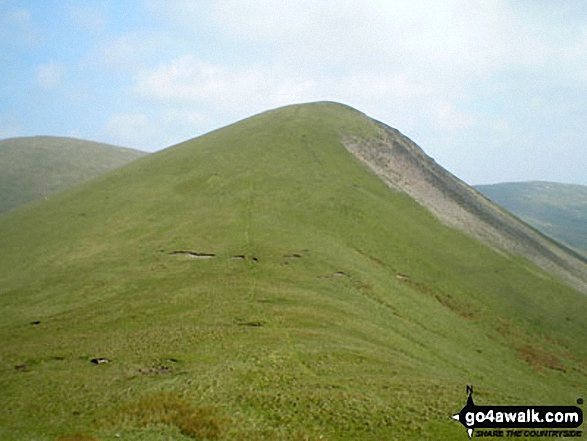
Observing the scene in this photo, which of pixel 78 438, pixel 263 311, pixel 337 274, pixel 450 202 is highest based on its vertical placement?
pixel 450 202

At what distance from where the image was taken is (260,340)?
31.0 meters

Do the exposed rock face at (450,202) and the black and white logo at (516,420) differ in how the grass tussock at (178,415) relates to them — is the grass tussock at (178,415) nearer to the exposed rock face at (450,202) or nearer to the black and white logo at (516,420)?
the black and white logo at (516,420)

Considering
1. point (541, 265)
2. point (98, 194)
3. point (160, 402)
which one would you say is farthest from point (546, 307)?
point (98, 194)

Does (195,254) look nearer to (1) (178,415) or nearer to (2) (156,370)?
(2) (156,370)

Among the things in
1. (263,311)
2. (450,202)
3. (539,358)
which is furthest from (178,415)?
(450,202)

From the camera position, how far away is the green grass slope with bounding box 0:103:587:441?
21.9 metres

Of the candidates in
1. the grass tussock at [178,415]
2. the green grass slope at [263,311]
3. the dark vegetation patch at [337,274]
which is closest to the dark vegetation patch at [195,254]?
the green grass slope at [263,311]

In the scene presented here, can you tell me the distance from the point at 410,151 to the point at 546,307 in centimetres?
5451

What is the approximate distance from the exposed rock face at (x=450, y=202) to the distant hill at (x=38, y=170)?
111959mm

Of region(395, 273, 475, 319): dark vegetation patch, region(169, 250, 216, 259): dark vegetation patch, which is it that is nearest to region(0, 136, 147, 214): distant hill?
region(169, 250, 216, 259): dark vegetation patch

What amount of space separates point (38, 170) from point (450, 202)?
6078 inches

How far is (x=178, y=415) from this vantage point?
67.6 ft

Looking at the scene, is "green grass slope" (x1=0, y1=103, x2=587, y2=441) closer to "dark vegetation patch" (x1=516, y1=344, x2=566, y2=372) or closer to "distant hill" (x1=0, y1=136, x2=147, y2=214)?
"dark vegetation patch" (x1=516, y1=344, x2=566, y2=372)

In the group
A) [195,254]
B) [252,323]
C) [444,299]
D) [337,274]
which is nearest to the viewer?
[252,323]
